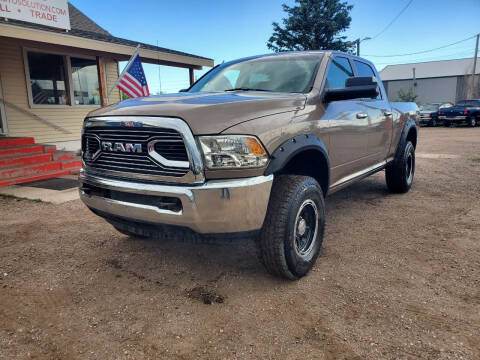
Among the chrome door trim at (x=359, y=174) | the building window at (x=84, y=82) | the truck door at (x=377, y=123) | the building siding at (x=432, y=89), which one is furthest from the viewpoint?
the building siding at (x=432, y=89)

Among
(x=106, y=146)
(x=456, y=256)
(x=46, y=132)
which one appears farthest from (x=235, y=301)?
(x=46, y=132)

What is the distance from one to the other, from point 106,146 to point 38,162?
5.86 m

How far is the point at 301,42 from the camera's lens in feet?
94.0

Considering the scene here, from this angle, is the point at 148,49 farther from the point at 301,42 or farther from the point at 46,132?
the point at 301,42

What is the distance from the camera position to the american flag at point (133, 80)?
29.0 ft

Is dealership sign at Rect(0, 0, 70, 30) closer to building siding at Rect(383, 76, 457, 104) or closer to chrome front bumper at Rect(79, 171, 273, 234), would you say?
chrome front bumper at Rect(79, 171, 273, 234)

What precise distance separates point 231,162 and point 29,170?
249 inches

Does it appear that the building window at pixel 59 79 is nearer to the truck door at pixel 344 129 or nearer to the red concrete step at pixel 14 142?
the red concrete step at pixel 14 142

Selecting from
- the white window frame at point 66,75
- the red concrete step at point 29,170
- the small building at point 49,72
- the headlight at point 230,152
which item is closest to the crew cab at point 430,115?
the small building at point 49,72

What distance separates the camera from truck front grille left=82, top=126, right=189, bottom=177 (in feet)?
7.62

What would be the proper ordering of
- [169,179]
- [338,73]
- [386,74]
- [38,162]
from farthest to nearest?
[386,74] < [38,162] < [338,73] < [169,179]

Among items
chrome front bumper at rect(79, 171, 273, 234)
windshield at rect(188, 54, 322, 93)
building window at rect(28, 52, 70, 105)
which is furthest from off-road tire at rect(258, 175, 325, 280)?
Result: building window at rect(28, 52, 70, 105)

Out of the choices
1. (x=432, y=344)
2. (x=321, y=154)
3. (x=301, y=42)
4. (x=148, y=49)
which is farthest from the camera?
(x=301, y=42)

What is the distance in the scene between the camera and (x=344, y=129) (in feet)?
11.6
